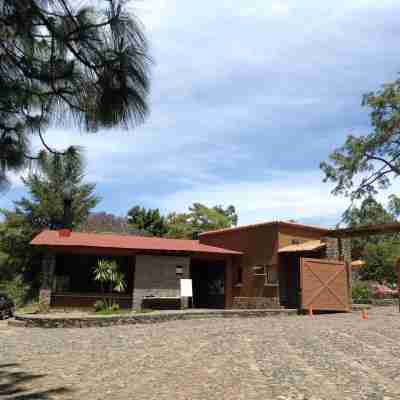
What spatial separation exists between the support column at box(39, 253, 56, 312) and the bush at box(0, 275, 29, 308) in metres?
10.3

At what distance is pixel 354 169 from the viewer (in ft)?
88.9

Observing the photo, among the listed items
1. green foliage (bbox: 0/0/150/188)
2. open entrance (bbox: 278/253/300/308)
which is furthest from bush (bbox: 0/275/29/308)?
green foliage (bbox: 0/0/150/188)

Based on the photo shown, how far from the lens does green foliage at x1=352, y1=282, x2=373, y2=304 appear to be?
2598 cm

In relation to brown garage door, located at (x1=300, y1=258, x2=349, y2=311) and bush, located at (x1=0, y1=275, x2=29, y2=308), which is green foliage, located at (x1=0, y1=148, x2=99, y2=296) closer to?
bush, located at (x1=0, y1=275, x2=29, y2=308)

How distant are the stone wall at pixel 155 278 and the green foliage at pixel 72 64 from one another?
15952mm

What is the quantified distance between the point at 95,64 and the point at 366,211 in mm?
25102

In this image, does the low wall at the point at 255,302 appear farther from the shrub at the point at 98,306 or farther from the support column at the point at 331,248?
the shrub at the point at 98,306

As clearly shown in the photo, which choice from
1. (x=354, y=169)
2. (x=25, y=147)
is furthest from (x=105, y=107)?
(x=354, y=169)

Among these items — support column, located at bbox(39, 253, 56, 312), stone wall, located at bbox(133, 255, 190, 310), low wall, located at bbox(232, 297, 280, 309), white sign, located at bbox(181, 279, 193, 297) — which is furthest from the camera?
low wall, located at bbox(232, 297, 280, 309)

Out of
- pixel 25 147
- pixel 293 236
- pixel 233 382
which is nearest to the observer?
pixel 25 147

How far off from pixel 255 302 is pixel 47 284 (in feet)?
32.2

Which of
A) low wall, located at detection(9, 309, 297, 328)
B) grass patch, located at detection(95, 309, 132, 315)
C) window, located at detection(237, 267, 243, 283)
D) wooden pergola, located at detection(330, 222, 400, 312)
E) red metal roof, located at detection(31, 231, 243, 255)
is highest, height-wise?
wooden pergola, located at detection(330, 222, 400, 312)

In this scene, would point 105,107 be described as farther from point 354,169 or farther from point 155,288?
point 354,169

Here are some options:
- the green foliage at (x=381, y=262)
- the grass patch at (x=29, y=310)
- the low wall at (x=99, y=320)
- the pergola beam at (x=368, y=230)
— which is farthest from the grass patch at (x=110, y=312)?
the green foliage at (x=381, y=262)
